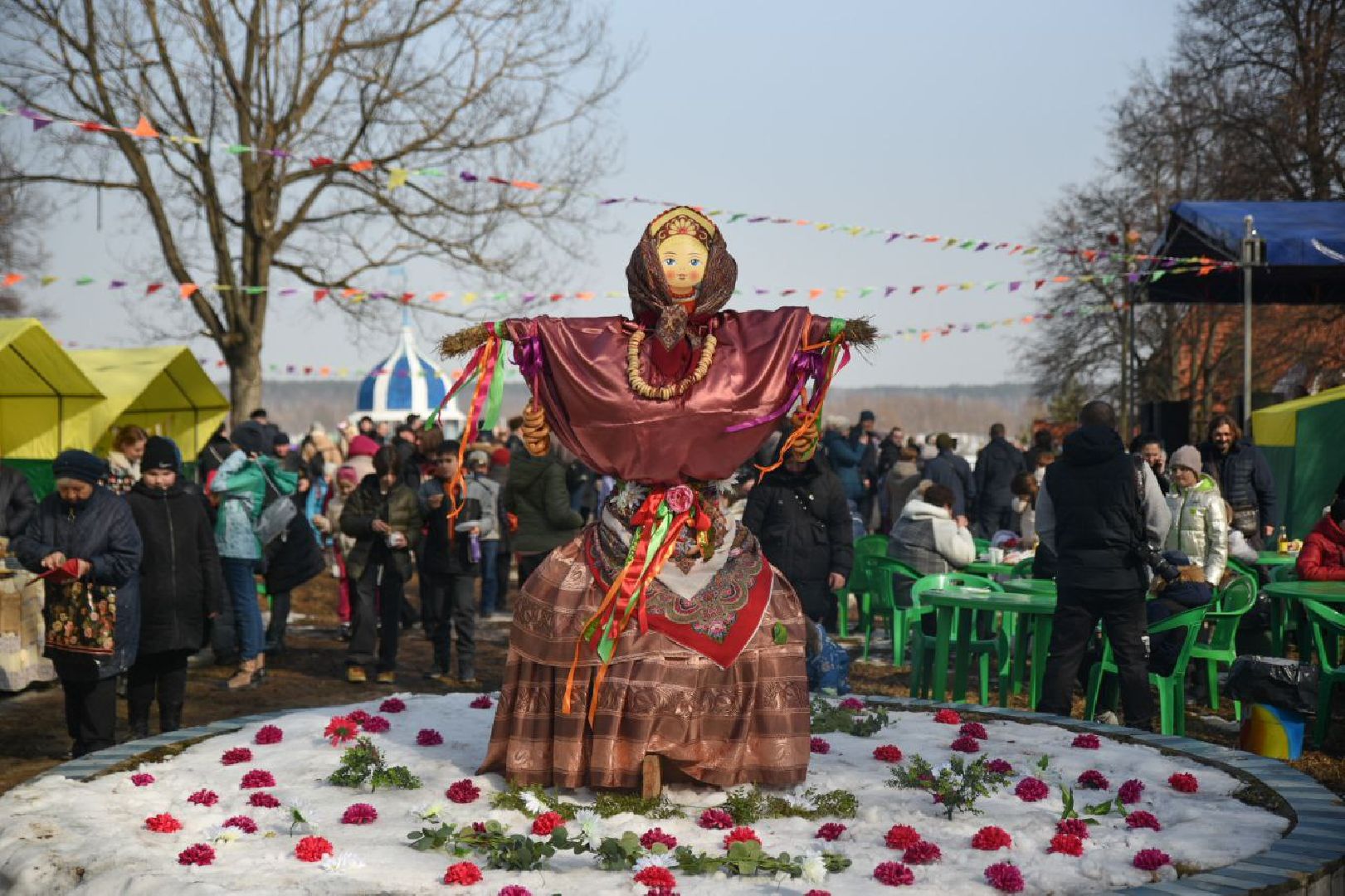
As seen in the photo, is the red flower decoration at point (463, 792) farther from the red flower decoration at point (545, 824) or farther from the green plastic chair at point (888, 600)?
the green plastic chair at point (888, 600)

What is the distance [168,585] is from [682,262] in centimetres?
396

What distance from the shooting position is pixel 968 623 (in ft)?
32.6

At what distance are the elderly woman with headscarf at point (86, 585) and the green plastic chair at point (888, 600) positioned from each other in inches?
208

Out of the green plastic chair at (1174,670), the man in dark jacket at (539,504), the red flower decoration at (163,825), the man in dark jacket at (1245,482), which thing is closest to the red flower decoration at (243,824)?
the red flower decoration at (163,825)

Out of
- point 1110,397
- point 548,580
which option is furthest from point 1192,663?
point 1110,397

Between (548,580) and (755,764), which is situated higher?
(548,580)

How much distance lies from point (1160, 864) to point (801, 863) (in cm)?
119

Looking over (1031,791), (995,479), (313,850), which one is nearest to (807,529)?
(1031,791)

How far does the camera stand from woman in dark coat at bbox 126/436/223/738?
8.74m

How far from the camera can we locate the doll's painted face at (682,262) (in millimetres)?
6379

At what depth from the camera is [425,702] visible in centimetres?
841

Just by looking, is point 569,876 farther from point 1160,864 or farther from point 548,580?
point 1160,864

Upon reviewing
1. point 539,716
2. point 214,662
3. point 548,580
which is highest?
point 548,580

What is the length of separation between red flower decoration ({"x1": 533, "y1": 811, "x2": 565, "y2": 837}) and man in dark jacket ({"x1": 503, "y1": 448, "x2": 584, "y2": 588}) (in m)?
6.03
